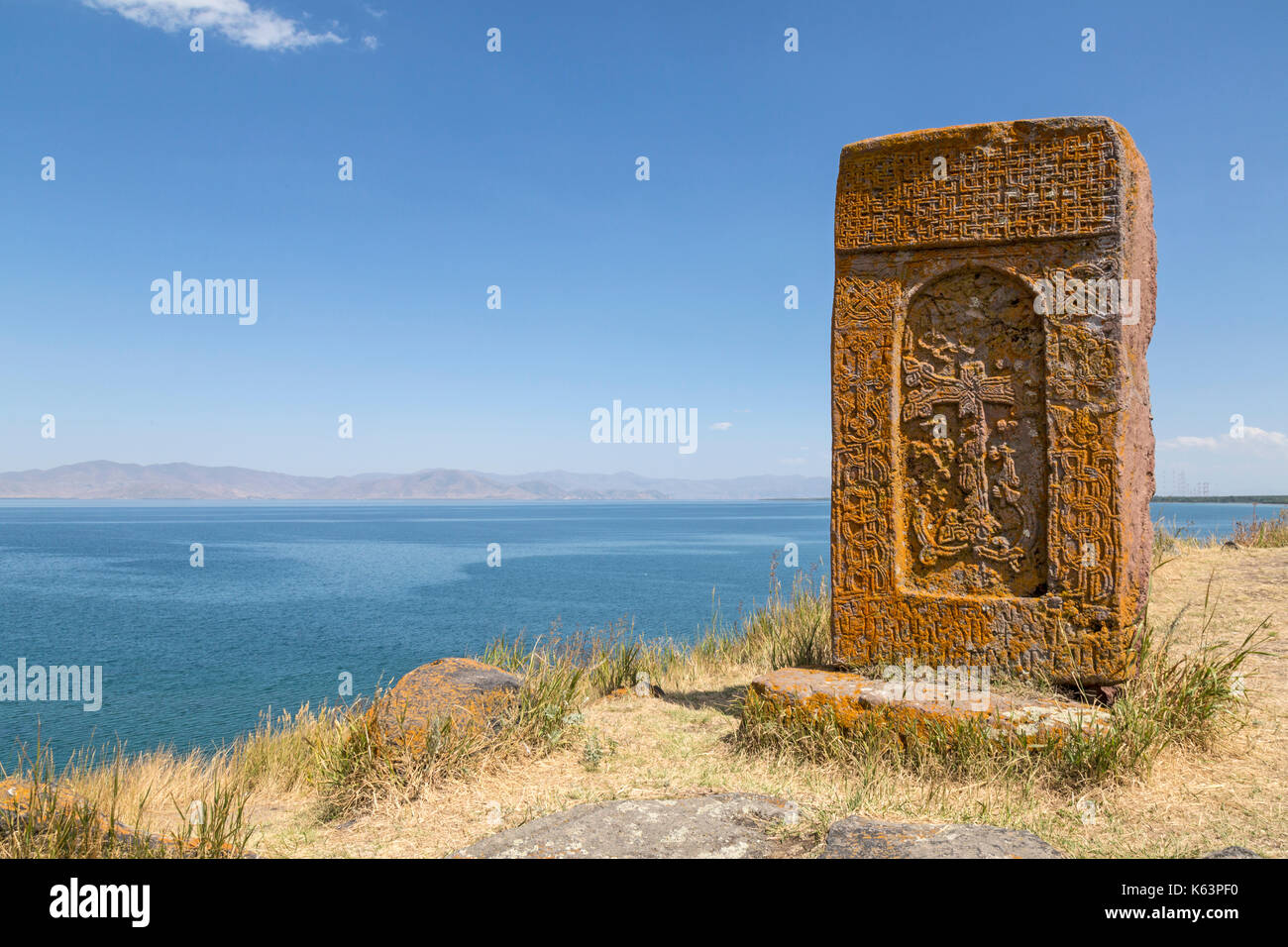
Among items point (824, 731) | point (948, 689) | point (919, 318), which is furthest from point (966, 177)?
point (824, 731)

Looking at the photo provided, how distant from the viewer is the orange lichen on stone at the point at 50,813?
12.4ft

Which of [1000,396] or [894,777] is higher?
[1000,396]

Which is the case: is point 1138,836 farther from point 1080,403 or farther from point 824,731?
point 1080,403

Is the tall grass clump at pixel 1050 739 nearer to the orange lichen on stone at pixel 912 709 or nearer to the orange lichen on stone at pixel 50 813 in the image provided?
the orange lichen on stone at pixel 912 709

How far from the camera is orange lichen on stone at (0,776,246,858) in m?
3.78

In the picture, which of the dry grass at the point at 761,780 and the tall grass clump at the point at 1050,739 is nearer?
the dry grass at the point at 761,780

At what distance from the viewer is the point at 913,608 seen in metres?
5.59

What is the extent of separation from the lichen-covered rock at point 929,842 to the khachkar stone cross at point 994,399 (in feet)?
6.65

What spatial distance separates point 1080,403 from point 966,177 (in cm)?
175

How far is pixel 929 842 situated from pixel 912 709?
1.77 m

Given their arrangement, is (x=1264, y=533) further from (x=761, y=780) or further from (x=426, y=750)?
(x=426, y=750)
